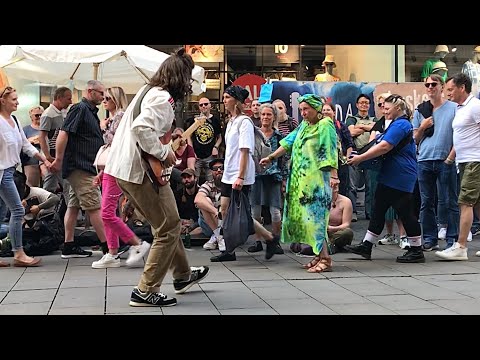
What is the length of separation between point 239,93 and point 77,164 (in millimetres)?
1950

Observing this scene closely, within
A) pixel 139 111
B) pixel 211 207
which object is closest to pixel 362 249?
pixel 211 207

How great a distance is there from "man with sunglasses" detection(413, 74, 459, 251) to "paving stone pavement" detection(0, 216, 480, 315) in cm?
49

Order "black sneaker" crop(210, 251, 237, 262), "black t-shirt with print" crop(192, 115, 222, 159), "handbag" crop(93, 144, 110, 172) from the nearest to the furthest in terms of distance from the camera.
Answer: "handbag" crop(93, 144, 110, 172)
"black sneaker" crop(210, 251, 237, 262)
"black t-shirt with print" crop(192, 115, 222, 159)

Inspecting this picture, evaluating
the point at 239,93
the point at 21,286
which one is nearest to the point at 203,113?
the point at 239,93

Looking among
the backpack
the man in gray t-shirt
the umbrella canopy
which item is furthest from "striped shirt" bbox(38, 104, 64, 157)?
the backpack

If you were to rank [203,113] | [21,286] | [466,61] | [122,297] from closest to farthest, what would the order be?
1. [122,297]
2. [21,286]
3. [203,113]
4. [466,61]

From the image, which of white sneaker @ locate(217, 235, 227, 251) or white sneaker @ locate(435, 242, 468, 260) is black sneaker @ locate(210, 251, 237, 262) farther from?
white sneaker @ locate(435, 242, 468, 260)

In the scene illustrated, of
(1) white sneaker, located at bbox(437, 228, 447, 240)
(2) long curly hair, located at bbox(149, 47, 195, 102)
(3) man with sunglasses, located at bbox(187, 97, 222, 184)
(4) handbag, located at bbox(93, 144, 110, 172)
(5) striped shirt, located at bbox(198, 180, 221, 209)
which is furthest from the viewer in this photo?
(3) man with sunglasses, located at bbox(187, 97, 222, 184)

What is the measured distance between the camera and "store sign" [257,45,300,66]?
11.8 metres

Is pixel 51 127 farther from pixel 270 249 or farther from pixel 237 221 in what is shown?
pixel 270 249

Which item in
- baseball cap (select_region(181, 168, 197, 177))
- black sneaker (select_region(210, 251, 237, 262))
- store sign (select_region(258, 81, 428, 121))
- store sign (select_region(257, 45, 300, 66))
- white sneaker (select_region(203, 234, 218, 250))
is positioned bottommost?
black sneaker (select_region(210, 251, 237, 262))

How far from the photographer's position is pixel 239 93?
710 cm
